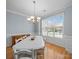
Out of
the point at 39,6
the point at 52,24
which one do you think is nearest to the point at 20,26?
the point at 39,6

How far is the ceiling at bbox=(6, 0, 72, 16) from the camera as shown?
1437 millimetres

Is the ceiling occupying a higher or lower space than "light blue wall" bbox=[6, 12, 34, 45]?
higher

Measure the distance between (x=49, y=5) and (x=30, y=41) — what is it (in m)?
0.84

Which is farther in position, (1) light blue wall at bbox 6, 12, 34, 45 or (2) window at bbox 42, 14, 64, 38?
(2) window at bbox 42, 14, 64, 38

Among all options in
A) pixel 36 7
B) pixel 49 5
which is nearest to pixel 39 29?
pixel 36 7

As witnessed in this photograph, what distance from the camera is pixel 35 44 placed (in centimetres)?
182

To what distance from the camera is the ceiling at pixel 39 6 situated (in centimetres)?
144

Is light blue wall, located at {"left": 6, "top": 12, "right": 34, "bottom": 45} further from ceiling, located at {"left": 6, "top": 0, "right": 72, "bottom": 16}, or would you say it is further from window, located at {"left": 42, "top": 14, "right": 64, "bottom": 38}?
window, located at {"left": 42, "top": 14, "right": 64, "bottom": 38}

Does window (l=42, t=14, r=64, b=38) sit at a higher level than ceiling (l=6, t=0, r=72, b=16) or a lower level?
→ lower

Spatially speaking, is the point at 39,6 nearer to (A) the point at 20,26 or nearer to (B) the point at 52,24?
(B) the point at 52,24

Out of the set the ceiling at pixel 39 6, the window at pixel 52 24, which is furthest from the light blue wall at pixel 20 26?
the window at pixel 52 24

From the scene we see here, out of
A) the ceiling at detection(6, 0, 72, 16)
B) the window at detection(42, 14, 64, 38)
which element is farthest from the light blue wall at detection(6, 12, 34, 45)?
the window at detection(42, 14, 64, 38)

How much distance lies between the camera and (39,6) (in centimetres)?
177
